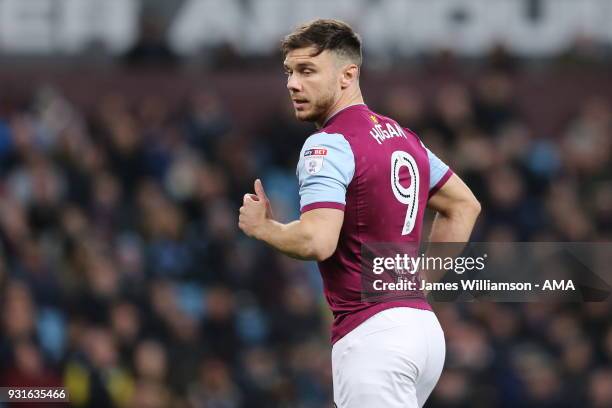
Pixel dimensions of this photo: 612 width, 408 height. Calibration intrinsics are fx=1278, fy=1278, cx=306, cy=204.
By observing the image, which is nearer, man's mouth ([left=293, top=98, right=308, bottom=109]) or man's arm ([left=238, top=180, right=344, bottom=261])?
man's arm ([left=238, top=180, right=344, bottom=261])

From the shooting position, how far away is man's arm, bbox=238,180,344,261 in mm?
4953

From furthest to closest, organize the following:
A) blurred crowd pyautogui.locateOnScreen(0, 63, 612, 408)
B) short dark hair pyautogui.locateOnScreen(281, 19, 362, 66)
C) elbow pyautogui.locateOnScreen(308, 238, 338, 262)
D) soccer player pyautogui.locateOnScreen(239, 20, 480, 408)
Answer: blurred crowd pyautogui.locateOnScreen(0, 63, 612, 408), short dark hair pyautogui.locateOnScreen(281, 19, 362, 66), soccer player pyautogui.locateOnScreen(239, 20, 480, 408), elbow pyautogui.locateOnScreen(308, 238, 338, 262)

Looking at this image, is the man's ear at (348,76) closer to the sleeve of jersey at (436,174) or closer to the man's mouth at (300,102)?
the man's mouth at (300,102)

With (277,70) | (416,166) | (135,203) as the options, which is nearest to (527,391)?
(135,203)

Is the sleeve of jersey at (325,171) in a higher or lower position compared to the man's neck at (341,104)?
lower

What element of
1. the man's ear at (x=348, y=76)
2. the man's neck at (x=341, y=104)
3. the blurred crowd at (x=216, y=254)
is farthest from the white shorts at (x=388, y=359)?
the blurred crowd at (x=216, y=254)

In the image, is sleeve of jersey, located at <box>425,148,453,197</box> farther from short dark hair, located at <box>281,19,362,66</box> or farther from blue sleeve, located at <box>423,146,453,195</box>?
short dark hair, located at <box>281,19,362,66</box>

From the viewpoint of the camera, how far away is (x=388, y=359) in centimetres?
513

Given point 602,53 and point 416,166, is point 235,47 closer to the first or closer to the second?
point 602,53

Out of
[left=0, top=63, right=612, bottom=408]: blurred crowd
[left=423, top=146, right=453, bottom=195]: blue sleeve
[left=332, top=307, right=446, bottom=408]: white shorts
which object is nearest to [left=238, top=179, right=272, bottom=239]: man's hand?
[left=332, top=307, right=446, bottom=408]: white shorts

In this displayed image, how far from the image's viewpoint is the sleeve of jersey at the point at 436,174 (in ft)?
18.8

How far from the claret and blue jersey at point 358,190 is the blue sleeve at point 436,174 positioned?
0.75ft

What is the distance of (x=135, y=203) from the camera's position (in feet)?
42.3

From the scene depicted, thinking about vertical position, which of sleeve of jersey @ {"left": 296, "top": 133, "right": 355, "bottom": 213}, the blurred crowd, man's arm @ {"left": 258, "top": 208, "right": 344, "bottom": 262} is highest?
sleeve of jersey @ {"left": 296, "top": 133, "right": 355, "bottom": 213}
